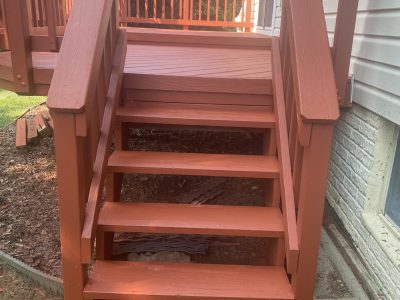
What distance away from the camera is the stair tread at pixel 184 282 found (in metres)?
2.28

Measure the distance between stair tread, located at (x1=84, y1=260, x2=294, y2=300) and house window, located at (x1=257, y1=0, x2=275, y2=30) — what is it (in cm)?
508

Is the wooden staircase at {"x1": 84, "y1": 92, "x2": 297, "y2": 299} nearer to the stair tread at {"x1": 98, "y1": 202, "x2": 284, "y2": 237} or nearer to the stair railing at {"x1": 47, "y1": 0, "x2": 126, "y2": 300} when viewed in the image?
the stair tread at {"x1": 98, "y1": 202, "x2": 284, "y2": 237}

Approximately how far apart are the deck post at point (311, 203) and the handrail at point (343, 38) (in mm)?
1072

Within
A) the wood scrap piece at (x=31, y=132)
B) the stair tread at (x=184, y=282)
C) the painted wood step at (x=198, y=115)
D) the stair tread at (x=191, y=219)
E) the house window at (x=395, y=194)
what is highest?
the painted wood step at (x=198, y=115)

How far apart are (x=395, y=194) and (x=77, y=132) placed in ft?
6.34

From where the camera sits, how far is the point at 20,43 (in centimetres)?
288

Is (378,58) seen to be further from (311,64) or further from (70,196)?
(70,196)

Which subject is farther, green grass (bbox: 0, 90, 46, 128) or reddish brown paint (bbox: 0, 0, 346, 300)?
green grass (bbox: 0, 90, 46, 128)

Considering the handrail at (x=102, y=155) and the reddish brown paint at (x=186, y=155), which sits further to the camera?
the handrail at (x=102, y=155)

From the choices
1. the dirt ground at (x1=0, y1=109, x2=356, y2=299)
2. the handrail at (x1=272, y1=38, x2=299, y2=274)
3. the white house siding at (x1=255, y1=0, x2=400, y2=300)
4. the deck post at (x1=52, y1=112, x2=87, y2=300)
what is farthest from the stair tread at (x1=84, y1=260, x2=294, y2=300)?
the white house siding at (x1=255, y1=0, x2=400, y2=300)

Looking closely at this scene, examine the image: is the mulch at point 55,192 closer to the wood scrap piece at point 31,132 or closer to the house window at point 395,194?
the wood scrap piece at point 31,132

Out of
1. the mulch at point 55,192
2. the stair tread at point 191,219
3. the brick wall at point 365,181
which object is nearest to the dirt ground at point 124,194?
the mulch at point 55,192

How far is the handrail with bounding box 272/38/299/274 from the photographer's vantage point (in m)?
2.26

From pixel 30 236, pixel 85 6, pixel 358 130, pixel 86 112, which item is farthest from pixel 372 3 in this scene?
pixel 30 236
